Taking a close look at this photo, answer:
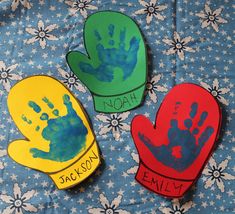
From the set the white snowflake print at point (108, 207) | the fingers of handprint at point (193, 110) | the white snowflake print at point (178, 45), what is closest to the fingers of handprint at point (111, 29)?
the white snowflake print at point (178, 45)

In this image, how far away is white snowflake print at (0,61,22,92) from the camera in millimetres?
838

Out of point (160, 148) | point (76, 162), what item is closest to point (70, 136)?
point (76, 162)

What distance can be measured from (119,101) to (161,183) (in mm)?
172

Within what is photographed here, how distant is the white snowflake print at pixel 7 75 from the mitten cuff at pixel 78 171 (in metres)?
0.20

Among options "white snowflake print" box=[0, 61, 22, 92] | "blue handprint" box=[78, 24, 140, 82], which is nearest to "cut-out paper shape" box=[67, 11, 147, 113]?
"blue handprint" box=[78, 24, 140, 82]

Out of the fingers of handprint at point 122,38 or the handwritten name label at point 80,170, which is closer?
the handwritten name label at point 80,170

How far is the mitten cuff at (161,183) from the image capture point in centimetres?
75

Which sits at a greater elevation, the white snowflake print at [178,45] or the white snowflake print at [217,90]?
the white snowflake print at [178,45]

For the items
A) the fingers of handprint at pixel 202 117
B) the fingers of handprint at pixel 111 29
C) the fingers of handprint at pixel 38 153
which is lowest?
the fingers of handprint at pixel 38 153

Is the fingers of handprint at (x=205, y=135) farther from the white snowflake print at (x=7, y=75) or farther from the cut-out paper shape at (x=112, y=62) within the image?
the white snowflake print at (x=7, y=75)

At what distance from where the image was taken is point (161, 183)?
756 millimetres

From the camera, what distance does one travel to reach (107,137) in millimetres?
796

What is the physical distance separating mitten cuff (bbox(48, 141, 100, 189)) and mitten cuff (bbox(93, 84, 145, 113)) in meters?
0.09

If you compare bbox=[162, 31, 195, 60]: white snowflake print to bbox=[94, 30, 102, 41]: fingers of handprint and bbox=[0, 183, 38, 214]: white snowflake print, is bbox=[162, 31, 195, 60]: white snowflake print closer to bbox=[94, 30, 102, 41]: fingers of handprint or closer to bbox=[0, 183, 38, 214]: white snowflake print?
bbox=[94, 30, 102, 41]: fingers of handprint
